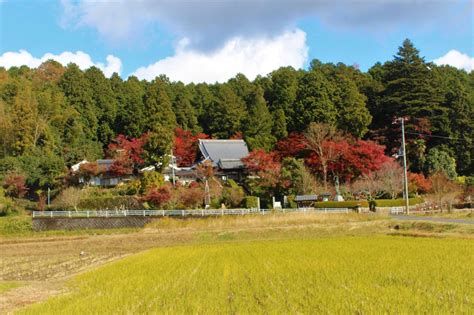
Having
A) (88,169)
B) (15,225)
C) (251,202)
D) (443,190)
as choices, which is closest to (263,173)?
(251,202)

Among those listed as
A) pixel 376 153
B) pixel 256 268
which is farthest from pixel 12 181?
pixel 256 268

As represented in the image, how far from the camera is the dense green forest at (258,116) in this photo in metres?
44.7

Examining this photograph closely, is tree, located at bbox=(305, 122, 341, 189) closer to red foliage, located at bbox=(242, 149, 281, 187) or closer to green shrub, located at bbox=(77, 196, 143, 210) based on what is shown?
red foliage, located at bbox=(242, 149, 281, 187)

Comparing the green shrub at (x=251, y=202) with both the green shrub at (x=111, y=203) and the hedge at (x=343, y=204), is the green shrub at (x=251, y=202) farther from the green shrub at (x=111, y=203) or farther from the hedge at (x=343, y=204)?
the green shrub at (x=111, y=203)

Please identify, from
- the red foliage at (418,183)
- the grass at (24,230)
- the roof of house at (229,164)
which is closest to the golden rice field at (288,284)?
the grass at (24,230)

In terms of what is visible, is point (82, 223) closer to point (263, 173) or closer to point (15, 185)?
point (15, 185)

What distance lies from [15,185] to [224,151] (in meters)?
20.0

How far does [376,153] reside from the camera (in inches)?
1556

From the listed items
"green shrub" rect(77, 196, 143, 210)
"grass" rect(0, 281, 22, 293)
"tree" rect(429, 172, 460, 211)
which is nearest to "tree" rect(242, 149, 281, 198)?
"green shrub" rect(77, 196, 143, 210)

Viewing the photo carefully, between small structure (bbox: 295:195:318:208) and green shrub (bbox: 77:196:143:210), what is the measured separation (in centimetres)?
1241

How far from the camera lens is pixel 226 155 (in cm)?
4669

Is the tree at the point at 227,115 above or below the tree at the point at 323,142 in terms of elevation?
above

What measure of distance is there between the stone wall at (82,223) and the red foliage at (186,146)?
16.6 metres

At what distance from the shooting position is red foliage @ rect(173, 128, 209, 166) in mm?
49219
